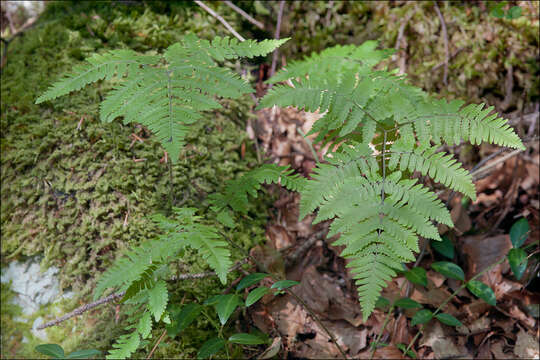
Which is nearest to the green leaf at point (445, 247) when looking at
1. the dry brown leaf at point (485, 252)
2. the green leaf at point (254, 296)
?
the dry brown leaf at point (485, 252)

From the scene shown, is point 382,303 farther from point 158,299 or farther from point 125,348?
point 125,348

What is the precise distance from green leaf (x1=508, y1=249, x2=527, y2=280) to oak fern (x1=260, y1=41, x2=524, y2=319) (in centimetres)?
105

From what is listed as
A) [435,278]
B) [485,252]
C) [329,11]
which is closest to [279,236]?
[435,278]

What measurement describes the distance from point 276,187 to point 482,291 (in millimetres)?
1761

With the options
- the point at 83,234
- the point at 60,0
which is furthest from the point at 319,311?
the point at 60,0

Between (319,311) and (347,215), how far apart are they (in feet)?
4.26

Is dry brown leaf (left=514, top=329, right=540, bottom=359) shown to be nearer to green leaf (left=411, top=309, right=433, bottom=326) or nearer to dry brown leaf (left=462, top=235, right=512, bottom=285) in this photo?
dry brown leaf (left=462, top=235, right=512, bottom=285)

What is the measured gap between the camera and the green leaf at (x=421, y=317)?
2633 mm

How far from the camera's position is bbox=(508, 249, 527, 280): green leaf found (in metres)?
2.62

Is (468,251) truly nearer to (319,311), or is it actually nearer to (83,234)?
(319,311)

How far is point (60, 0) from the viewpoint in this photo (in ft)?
12.8

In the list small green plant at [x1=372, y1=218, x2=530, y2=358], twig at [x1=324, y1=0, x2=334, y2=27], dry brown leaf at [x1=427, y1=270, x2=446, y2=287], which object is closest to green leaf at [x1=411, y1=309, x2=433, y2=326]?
small green plant at [x1=372, y1=218, x2=530, y2=358]

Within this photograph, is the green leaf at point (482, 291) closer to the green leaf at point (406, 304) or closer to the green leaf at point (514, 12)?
the green leaf at point (406, 304)

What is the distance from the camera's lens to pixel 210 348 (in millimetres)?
2285
